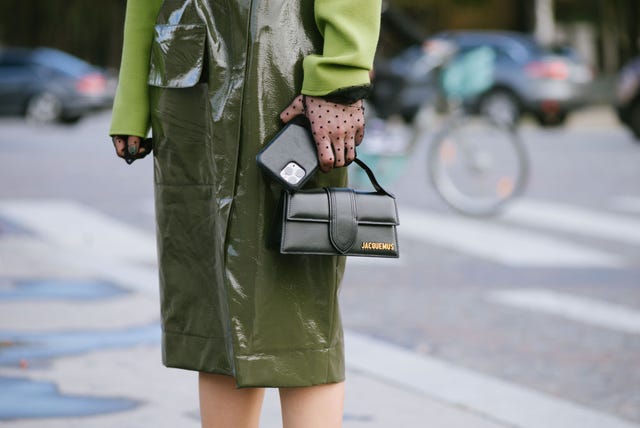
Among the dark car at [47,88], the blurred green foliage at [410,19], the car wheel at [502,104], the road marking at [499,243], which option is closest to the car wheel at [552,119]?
the car wheel at [502,104]

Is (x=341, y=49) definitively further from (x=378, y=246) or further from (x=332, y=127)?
(x=378, y=246)

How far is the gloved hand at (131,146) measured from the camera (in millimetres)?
2738

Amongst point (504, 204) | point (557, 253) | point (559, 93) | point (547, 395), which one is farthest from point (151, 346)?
point (559, 93)

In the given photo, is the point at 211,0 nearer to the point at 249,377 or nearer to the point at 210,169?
the point at 210,169

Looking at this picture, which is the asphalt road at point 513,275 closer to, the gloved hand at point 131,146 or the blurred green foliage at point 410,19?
the gloved hand at point 131,146

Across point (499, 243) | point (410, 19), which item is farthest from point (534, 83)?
point (410, 19)

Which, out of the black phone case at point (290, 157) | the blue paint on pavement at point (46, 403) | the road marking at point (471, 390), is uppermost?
the black phone case at point (290, 157)

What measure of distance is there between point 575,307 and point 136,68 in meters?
3.91

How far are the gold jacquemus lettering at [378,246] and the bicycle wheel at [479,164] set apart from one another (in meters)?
6.92

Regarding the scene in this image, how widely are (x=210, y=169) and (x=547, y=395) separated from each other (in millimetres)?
2270

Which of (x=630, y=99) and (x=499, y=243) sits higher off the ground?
(x=630, y=99)

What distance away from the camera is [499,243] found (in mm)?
8289

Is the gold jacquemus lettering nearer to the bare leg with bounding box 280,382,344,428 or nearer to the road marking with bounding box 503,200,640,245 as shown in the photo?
the bare leg with bounding box 280,382,344,428

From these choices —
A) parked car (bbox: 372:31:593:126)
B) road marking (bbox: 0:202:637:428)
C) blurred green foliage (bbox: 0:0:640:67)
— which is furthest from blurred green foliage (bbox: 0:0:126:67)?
road marking (bbox: 0:202:637:428)
